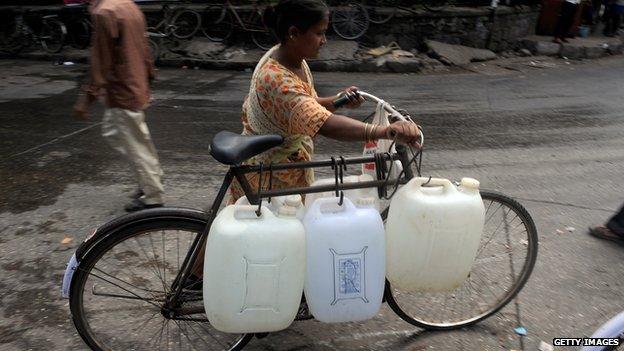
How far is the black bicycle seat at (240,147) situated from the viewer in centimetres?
210

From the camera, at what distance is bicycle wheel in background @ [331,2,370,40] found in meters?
11.3

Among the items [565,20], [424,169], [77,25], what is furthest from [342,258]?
[565,20]

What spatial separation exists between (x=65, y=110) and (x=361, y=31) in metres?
6.47

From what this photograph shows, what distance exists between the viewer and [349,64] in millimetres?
10422

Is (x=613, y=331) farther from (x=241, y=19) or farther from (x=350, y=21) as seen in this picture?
(x=241, y=19)

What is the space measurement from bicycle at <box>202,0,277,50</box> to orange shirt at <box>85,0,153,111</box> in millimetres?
7378

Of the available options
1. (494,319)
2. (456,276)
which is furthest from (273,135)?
(494,319)

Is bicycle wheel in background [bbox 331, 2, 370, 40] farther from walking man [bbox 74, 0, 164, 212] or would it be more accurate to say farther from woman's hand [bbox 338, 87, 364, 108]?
woman's hand [bbox 338, 87, 364, 108]

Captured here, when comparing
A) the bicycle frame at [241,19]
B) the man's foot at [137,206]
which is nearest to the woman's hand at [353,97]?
the man's foot at [137,206]

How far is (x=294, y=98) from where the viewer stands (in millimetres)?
2164

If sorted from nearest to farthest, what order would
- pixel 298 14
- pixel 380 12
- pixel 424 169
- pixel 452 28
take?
pixel 298 14, pixel 424 169, pixel 380 12, pixel 452 28

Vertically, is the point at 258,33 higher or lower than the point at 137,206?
higher

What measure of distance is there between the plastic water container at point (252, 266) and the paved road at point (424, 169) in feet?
2.22

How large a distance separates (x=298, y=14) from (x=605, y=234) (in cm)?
288
